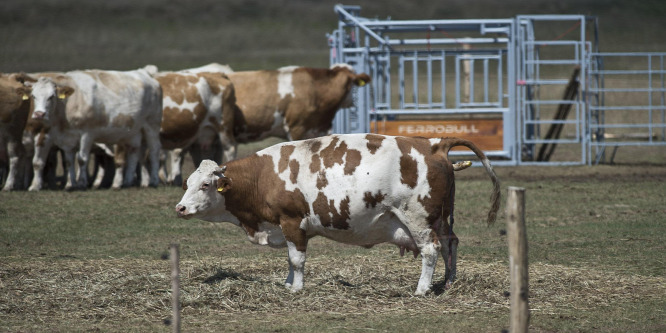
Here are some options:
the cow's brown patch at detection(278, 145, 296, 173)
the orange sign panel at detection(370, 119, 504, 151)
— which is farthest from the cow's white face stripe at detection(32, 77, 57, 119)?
the cow's brown patch at detection(278, 145, 296, 173)

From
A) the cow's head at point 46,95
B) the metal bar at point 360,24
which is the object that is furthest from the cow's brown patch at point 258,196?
the metal bar at point 360,24

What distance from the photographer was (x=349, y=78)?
17.7 metres

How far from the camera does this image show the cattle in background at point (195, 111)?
16547 millimetres

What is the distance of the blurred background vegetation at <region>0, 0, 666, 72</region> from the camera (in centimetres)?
6244

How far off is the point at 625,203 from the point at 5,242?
8.01 metres

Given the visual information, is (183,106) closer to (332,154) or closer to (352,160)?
(332,154)

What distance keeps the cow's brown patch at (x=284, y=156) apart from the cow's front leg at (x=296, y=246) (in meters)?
0.45

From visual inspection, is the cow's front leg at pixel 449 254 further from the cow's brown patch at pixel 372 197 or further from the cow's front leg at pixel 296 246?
the cow's front leg at pixel 296 246

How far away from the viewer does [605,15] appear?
259 ft

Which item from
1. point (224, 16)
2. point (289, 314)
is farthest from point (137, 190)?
point (224, 16)

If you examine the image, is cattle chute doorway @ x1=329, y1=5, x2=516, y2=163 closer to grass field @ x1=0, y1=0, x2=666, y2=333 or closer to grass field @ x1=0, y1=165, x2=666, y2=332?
grass field @ x1=0, y1=0, x2=666, y2=333

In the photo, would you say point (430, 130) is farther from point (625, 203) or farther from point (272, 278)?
point (272, 278)

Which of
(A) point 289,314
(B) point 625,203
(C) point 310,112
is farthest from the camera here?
(C) point 310,112

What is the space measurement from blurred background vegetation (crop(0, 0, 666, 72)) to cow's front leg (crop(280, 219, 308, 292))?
151 feet
